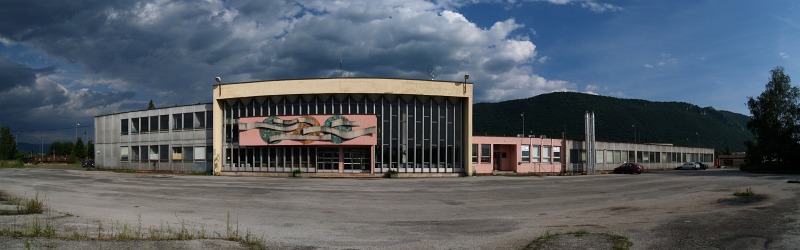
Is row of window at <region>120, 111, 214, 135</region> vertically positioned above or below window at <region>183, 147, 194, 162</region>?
above

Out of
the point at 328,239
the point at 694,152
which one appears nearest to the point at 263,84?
the point at 328,239

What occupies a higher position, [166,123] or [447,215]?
[166,123]

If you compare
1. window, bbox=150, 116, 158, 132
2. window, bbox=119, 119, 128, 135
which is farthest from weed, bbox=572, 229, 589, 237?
window, bbox=119, 119, 128, 135

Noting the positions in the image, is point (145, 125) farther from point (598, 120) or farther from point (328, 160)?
point (598, 120)

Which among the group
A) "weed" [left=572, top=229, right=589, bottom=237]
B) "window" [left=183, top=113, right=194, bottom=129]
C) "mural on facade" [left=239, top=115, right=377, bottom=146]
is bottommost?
"weed" [left=572, top=229, right=589, bottom=237]

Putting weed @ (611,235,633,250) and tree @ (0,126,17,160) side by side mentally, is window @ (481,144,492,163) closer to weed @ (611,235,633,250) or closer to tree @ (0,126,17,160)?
weed @ (611,235,633,250)

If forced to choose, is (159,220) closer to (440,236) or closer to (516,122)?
(440,236)

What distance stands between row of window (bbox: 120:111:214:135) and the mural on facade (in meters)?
6.90

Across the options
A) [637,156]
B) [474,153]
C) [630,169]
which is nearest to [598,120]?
[637,156]

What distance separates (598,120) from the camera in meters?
147

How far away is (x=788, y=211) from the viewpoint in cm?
1524

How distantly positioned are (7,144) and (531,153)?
136424 millimetres

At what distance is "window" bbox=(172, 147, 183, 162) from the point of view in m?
47.0

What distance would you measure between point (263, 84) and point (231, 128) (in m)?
5.60
